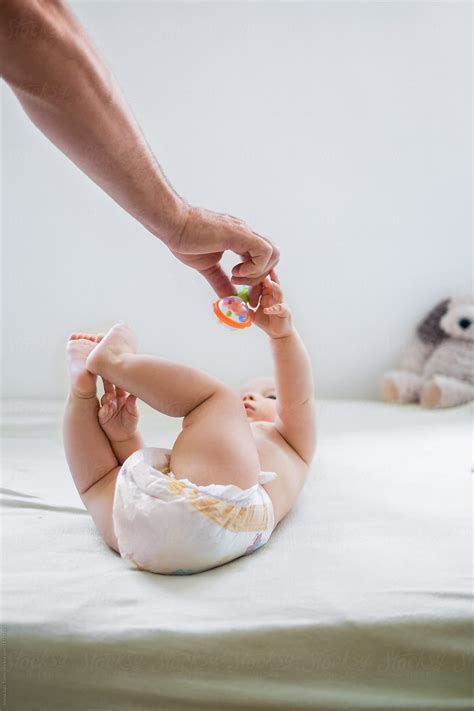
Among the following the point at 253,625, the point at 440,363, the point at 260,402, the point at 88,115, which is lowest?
the point at 440,363

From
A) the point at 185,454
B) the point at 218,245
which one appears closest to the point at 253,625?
the point at 185,454

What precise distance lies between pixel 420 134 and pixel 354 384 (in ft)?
2.75

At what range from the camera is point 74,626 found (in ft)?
2.51

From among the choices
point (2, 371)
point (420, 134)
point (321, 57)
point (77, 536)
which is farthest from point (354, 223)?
point (77, 536)

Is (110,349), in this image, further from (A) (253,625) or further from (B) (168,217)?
(A) (253,625)

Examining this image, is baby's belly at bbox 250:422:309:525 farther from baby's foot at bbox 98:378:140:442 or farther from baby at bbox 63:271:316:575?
baby's foot at bbox 98:378:140:442

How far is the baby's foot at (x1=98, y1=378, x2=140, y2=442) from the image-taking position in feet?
3.55

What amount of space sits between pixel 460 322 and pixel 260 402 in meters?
1.05

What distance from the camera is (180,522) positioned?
88 centimetres

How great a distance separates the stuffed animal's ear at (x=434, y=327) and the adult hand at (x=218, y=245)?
1263mm

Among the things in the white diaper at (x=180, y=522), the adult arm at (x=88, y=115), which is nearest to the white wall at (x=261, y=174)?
the adult arm at (x=88, y=115)

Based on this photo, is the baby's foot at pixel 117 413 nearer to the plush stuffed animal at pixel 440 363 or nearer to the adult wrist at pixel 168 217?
the adult wrist at pixel 168 217

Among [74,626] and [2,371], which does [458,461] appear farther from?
[2,371]

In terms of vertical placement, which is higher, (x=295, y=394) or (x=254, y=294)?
(x=254, y=294)
